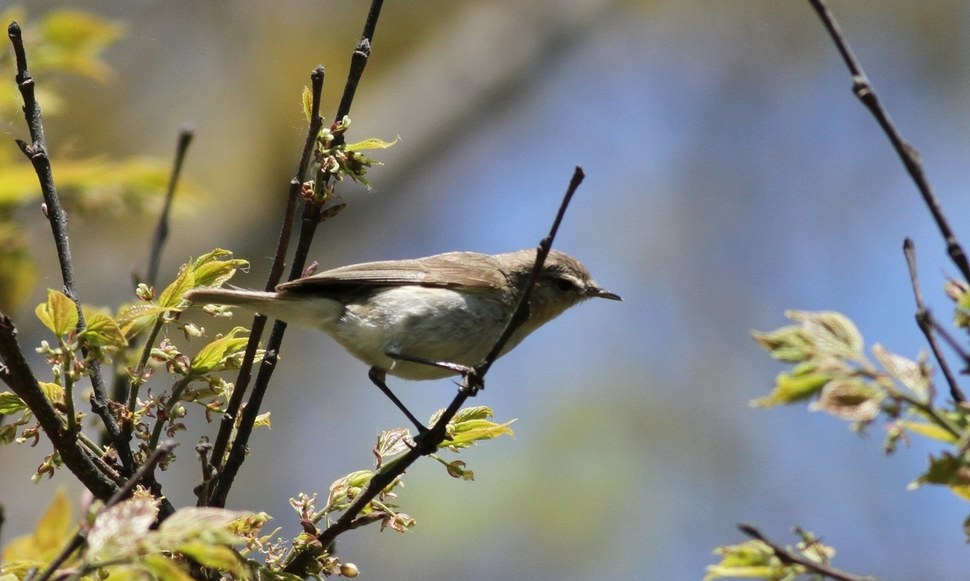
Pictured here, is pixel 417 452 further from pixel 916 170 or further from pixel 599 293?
pixel 599 293

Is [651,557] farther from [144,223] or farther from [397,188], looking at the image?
[144,223]

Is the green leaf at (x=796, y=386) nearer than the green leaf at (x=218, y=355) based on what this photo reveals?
Yes

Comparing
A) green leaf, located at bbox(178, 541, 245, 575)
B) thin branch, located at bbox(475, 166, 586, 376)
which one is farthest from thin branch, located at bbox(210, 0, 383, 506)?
green leaf, located at bbox(178, 541, 245, 575)

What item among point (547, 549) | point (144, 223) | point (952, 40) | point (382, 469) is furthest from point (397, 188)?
point (382, 469)

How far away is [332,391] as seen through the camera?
9.82m

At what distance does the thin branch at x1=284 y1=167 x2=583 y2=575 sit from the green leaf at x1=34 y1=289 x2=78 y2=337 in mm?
569

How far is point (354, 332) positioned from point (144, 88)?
272 inches

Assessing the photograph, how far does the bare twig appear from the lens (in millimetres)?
1744

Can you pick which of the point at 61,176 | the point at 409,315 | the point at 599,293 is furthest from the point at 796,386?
the point at 599,293

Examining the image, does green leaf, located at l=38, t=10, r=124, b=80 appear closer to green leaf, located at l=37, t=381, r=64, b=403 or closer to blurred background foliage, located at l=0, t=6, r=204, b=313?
blurred background foliage, located at l=0, t=6, r=204, b=313

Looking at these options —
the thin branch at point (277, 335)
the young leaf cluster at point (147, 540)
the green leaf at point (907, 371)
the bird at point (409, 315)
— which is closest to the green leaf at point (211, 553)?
the young leaf cluster at point (147, 540)

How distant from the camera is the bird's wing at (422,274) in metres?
3.35

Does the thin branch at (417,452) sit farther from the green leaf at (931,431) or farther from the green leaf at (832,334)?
the green leaf at (931,431)

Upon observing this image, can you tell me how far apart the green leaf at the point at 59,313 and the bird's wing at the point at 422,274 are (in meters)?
1.65
